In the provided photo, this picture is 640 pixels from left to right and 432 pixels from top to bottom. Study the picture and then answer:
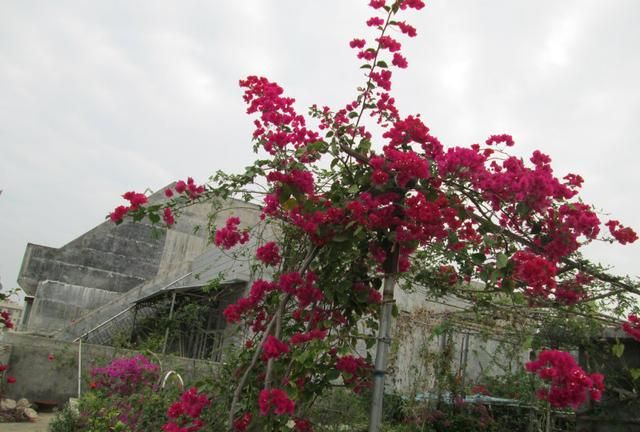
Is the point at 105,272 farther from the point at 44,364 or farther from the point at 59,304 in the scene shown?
the point at 44,364

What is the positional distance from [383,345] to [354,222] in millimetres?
621

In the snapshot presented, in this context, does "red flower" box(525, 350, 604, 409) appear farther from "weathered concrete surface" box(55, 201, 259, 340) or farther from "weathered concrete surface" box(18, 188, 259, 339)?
"weathered concrete surface" box(18, 188, 259, 339)

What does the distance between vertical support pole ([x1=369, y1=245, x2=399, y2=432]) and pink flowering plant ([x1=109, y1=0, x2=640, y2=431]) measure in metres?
0.01

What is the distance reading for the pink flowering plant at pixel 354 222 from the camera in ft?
8.88

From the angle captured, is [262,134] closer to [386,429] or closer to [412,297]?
[386,429]

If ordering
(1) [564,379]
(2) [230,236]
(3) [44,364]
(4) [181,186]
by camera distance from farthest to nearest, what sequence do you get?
(3) [44,364] → (2) [230,236] → (4) [181,186] → (1) [564,379]

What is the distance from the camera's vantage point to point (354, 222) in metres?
2.74

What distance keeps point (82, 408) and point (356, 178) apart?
378 centimetres

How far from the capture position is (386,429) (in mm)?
6070

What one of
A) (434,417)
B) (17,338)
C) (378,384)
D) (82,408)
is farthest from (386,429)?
(17,338)

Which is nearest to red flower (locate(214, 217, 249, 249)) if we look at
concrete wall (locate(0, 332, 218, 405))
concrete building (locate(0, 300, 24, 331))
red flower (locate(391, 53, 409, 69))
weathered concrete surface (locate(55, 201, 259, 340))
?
red flower (locate(391, 53, 409, 69))

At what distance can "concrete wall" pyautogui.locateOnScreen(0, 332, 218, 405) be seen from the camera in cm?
777

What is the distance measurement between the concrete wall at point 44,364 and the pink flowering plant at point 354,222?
5.45 meters

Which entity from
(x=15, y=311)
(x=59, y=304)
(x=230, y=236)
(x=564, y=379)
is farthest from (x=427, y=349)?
(x=15, y=311)
